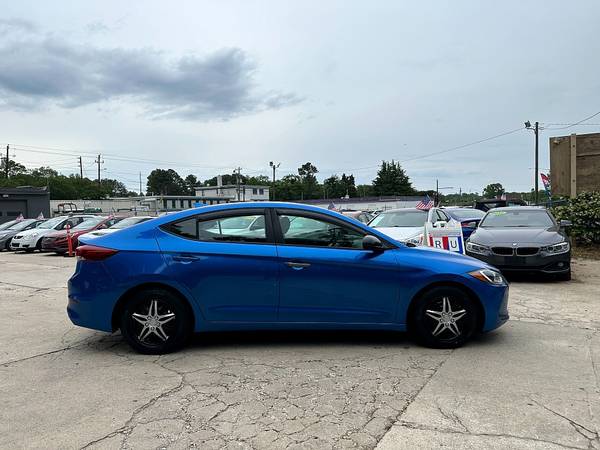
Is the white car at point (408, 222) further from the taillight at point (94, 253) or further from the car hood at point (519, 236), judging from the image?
the taillight at point (94, 253)

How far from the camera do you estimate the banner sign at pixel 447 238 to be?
31.9ft

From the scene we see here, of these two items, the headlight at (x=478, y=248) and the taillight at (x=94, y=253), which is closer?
the taillight at (x=94, y=253)

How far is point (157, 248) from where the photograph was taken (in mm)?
4785

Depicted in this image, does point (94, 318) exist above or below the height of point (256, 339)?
above

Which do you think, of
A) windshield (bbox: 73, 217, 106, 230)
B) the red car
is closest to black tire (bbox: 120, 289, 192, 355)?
the red car

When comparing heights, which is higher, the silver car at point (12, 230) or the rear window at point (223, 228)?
the rear window at point (223, 228)

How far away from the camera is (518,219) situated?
10.3 meters

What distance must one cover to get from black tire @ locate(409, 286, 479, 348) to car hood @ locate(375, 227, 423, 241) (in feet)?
16.7

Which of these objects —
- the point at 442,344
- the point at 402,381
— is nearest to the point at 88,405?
the point at 402,381

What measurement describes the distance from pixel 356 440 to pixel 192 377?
5.56 feet

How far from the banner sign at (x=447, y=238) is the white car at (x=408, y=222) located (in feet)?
0.72

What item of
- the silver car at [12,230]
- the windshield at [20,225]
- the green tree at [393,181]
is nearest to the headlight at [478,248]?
the silver car at [12,230]

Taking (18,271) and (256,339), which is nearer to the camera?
(256,339)

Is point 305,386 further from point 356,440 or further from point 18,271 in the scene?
point 18,271
